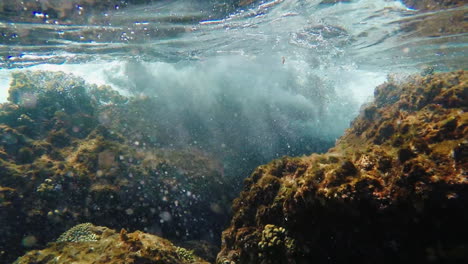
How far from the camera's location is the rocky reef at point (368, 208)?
3320 mm

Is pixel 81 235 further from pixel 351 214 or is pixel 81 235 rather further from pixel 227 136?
pixel 227 136

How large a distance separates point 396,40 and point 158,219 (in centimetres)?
1988

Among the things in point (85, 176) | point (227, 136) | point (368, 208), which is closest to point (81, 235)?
point (85, 176)

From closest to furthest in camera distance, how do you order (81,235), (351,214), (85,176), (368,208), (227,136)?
(368,208) < (351,214) < (81,235) < (85,176) < (227,136)

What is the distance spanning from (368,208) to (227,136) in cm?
1555

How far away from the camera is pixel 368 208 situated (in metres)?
3.87

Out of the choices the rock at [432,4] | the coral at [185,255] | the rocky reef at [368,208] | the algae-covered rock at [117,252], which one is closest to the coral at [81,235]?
the algae-covered rock at [117,252]

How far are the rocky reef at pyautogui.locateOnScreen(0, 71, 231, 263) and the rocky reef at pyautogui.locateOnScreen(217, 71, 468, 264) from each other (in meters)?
5.19

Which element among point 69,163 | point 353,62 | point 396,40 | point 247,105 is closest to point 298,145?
point 247,105

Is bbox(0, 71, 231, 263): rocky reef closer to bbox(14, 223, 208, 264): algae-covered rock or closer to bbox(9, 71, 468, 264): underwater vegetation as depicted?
bbox(9, 71, 468, 264): underwater vegetation

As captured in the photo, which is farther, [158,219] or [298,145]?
[298,145]

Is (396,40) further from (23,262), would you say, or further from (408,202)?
(23,262)

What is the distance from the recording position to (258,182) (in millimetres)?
Result: 6418

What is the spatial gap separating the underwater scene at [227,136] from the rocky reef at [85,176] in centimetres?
7
